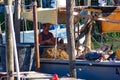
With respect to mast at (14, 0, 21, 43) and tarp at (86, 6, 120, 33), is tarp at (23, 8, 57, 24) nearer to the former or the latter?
tarp at (86, 6, 120, 33)

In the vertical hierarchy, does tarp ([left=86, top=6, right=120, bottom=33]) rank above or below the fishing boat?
above

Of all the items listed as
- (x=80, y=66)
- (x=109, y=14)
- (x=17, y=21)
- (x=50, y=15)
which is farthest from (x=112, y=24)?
(x=17, y=21)

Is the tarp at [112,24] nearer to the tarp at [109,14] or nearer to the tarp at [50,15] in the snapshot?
the tarp at [109,14]

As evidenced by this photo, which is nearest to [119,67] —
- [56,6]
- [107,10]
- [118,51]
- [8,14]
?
[118,51]

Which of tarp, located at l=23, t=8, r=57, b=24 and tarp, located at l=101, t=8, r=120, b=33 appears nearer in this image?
tarp, located at l=23, t=8, r=57, b=24

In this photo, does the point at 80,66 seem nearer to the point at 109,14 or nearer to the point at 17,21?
the point at 109,14

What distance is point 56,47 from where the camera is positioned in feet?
46.0

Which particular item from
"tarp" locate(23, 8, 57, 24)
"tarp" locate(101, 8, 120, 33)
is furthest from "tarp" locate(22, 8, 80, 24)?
"tarp" locate(101, 8, 120, 33)

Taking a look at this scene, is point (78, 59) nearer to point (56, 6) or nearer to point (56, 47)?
point (56, 47)

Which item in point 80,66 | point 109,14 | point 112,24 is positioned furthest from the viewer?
point 112,24

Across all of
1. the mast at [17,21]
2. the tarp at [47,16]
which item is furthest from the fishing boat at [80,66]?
the mast at [17,21]

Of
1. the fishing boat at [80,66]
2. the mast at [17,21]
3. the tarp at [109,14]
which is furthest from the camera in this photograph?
the mast at [17,21]

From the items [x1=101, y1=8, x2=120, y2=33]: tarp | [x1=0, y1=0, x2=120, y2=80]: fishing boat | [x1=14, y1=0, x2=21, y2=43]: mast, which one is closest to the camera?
[x1=0, y1=0, x2=120, y2=80]: fishing boat

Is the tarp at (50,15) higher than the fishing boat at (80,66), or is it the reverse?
the tarp at (50,15)
